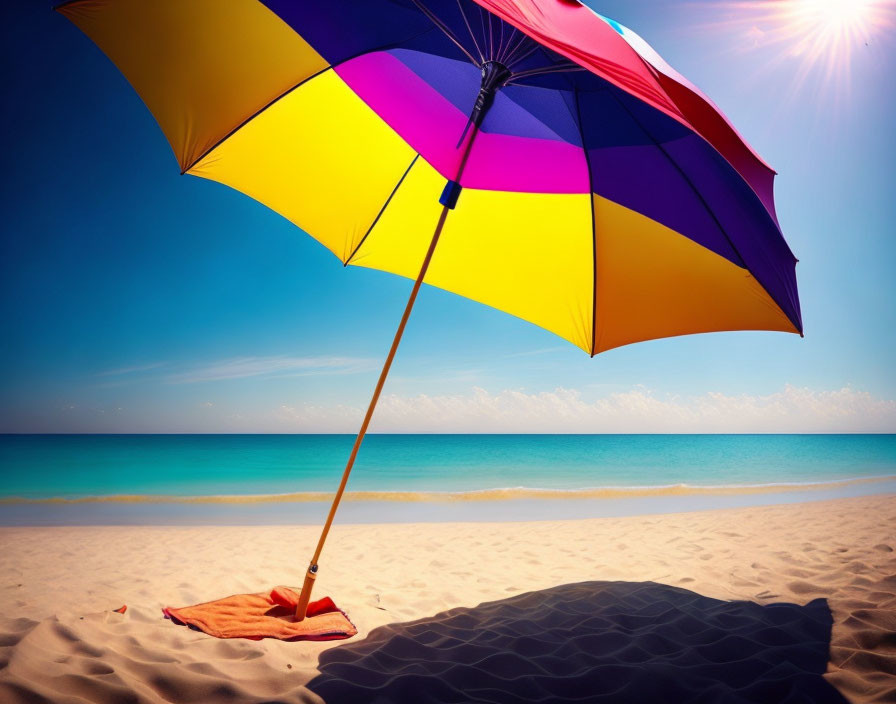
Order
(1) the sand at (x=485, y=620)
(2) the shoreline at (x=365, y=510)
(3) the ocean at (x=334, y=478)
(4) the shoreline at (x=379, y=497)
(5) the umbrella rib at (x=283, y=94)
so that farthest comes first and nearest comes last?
(3) the ocean at (x=334, y=478), (4) the shoreline at (x=379, y=497), (2) the shoreline at (x=365, y=510), (5) the umbrella rib at (x=283, y=94), (1) the sand at (x=485, y=620)

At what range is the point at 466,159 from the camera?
8.03ft

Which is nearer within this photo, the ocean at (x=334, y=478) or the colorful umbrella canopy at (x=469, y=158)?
the colorful umbrella canopy at (x=469, y=158)

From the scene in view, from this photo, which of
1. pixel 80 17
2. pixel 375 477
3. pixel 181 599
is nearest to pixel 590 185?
pixel 80 17

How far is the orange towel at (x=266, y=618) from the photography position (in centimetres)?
234

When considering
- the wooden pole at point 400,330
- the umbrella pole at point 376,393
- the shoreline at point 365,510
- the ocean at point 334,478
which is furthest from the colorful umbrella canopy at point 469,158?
the ocean at point 334,478

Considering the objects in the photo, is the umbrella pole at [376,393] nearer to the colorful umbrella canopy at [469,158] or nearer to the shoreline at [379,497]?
the colorful umbrella canopy at [469,158]

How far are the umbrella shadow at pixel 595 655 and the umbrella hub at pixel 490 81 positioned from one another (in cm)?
260

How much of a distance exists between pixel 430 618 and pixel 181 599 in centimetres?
167

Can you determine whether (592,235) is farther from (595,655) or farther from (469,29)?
(595,655)

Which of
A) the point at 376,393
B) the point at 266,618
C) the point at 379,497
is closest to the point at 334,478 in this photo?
the point at 379,497

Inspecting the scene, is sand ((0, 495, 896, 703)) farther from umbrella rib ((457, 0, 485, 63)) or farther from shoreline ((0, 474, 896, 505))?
shoreline ((0, 474, 896, 505))

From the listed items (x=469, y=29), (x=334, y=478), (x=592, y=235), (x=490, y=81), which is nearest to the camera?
(x=469, y=29)

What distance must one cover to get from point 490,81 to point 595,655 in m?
2.79

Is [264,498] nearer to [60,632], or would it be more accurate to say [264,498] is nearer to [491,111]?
[60,632]
